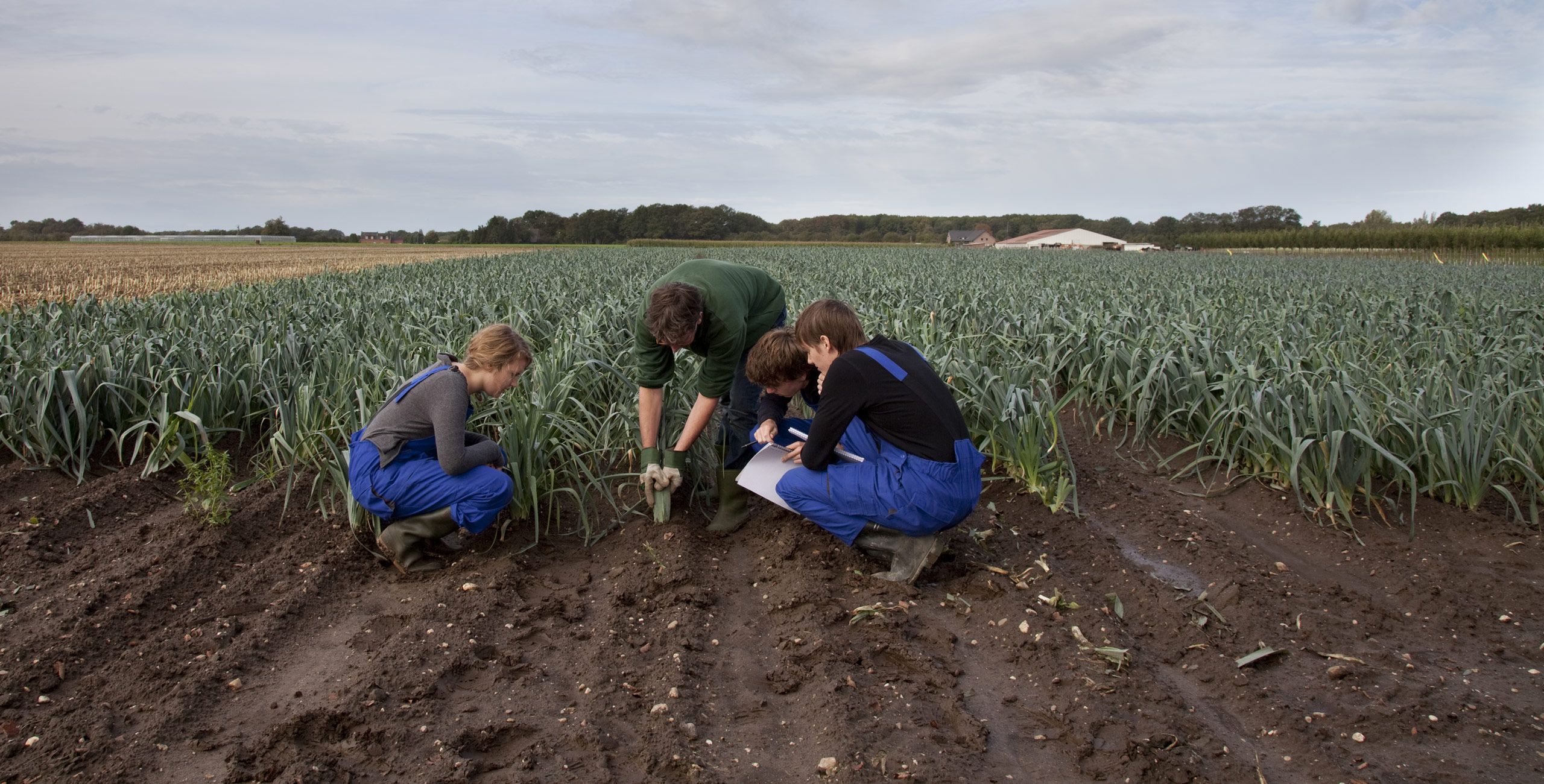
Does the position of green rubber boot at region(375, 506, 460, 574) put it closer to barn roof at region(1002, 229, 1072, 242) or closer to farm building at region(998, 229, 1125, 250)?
farm building at region(998, 229, 1125, 250)

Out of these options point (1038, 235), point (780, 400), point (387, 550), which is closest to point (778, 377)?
point (780, 400)

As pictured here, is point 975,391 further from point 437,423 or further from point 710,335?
point 437,423

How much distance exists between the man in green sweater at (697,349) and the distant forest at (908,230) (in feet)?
126

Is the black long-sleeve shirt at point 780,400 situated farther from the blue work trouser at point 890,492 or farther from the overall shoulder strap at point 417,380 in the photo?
the overall shoulder strap at point 417,380

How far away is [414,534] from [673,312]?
50.5 inches

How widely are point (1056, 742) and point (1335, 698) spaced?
2.87ft

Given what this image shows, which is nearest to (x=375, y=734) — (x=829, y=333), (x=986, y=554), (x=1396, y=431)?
(x=829, y=333)

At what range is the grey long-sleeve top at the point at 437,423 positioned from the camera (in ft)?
9.11

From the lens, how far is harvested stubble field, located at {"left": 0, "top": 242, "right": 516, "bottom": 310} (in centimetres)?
1498

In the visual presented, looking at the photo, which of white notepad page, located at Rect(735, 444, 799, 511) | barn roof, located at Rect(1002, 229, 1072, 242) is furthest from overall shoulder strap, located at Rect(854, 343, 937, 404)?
barn roof, located at Rect(1002, 229, 1072, 242)

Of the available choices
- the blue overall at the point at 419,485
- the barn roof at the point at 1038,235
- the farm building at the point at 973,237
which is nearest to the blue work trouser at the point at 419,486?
the blue overall at the point at 419,485

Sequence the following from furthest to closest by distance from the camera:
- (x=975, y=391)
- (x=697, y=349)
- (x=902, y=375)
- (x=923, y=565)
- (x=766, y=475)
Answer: (x=975, y=391) < (x=697, y=349) < (x=766, y=475) < (x=923, y=565) < (x=902, y=375)

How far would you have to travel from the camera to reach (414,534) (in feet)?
Answer: 9.71

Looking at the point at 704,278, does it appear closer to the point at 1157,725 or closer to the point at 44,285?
the point at 1157,725
